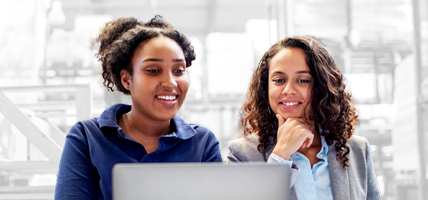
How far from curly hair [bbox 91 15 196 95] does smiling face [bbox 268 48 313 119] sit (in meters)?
0.34

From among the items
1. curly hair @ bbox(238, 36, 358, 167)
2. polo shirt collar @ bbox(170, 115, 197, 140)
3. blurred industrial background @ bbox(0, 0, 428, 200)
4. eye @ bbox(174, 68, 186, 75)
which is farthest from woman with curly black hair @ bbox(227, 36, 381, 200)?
blurred industrial background @ bbox(0, 0, 428, 200)

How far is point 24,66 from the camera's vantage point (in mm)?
4422

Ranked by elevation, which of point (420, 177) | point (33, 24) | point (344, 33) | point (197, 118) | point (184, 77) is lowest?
point (420, 177)

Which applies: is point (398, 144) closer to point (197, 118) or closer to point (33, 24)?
point (197, 118)

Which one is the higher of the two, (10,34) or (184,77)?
(10,34)

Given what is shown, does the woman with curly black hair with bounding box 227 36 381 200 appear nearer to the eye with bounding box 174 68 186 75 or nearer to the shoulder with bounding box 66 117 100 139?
the eye with bounding box 174 68 186 75

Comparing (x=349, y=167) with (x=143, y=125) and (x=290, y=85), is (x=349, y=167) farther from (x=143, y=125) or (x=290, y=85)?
(x=143, y=125)

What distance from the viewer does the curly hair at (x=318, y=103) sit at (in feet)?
4.91

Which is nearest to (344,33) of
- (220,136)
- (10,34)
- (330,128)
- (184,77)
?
(220,136)

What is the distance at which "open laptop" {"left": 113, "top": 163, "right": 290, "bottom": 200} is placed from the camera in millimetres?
719

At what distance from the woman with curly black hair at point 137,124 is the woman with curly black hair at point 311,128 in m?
0.24

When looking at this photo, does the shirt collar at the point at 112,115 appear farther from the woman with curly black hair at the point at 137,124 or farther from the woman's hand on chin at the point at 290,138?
the woman's hand on chin at the point at 290,138

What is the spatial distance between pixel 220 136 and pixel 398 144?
184 centimetres

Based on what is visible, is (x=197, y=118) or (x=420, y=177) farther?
(x=197, y=118)
